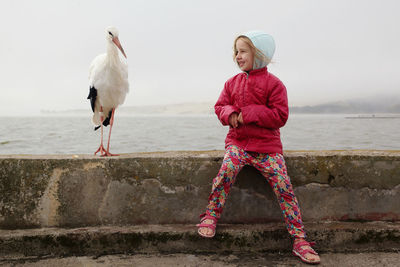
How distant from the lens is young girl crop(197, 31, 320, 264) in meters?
2.47

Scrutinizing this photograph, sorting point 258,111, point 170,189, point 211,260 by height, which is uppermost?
point 258,111

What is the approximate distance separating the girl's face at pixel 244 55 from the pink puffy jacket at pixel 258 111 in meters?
0.07

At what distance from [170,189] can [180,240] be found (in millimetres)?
356

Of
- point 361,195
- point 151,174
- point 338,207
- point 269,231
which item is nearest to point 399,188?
point 361,195

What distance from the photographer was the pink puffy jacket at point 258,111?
8.09 feet

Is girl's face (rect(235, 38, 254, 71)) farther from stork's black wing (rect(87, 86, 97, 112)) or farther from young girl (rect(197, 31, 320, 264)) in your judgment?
stork's black wing (rect(87, 86, 97, 112))

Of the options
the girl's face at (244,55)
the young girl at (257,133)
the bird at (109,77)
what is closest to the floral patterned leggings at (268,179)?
the young girl at (257,133)

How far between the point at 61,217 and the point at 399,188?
94.1 inches

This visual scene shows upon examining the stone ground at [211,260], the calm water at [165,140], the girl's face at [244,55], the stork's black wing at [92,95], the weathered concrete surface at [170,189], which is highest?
the girl's face at [244,55]

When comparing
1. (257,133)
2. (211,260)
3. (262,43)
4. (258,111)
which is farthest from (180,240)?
(262,43)

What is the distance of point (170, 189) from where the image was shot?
2654 mm

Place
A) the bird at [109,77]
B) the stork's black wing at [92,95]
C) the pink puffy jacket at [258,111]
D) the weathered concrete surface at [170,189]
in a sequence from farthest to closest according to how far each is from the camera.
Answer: the stork's black wing at [92,95]
the bird at [109,77]
the weathered concrete surface at [170,189]
the pink puffy jacket at [258,111]

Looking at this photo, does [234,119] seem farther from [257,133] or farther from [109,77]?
[109,77]

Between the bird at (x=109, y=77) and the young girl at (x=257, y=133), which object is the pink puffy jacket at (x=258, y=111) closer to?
the young girl at (x=257, y=133)
